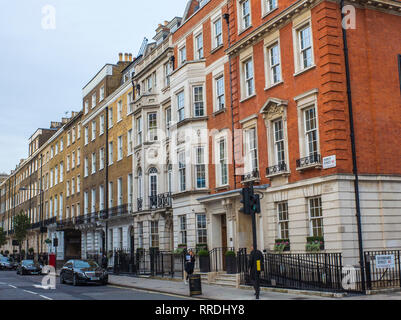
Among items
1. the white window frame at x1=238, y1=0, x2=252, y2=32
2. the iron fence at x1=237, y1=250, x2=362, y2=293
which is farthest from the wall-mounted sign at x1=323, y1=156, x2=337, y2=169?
the white window frame at x1=238, y1=0, x2=252, y2=32

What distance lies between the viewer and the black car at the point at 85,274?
83.2 feet

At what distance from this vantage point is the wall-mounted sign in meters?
18.4

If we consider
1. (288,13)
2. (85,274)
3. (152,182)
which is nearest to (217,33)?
(288,13)

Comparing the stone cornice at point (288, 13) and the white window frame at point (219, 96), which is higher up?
the stone cornice at point (288, 13)

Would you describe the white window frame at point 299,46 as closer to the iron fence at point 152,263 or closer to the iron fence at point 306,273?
the iron fence at point 306,273

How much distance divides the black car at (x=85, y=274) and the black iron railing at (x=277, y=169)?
10159mm

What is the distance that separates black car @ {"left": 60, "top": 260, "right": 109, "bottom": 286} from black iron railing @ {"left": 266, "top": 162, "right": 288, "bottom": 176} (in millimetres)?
10159

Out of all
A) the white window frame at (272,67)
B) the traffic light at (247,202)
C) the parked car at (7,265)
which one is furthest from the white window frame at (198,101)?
the parked car at (7,265)

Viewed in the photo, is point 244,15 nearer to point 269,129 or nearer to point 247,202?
point 269,129
